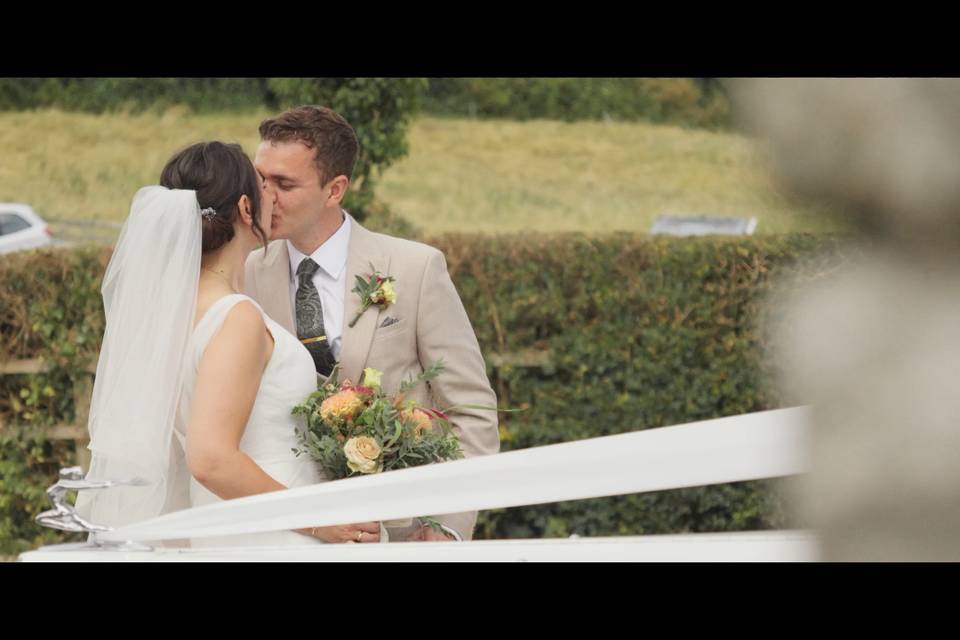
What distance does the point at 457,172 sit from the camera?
10.6m

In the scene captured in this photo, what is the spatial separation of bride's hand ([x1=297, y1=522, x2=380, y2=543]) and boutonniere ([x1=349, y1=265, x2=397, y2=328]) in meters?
0.68

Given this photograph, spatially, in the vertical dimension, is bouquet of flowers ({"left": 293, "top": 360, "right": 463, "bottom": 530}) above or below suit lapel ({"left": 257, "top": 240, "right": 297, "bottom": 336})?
below

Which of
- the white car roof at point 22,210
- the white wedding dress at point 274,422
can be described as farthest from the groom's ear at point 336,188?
the white car roof at point 22,210

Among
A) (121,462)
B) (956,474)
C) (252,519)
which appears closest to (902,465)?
(956,474)

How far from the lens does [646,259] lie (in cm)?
652

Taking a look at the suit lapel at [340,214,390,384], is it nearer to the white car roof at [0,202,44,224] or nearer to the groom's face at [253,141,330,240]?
the groom's face at [253,141,330,240]

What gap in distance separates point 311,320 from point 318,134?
0.56m

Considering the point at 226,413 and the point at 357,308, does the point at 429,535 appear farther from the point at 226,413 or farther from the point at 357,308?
the point at 226,413

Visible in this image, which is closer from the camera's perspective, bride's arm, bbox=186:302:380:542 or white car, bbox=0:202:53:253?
bride's arm, bbox=186:302:380:542

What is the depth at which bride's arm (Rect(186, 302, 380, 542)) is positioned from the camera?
101 inches

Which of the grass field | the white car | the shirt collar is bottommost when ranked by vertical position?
the shirt collar

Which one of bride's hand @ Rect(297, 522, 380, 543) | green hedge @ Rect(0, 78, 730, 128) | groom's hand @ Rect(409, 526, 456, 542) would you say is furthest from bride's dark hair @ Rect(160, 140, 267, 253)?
green hedge @ Rect(0, 78, 730, 128)

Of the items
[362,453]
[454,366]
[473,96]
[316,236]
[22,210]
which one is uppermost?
[473,96]

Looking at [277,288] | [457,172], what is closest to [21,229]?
[457,172]
